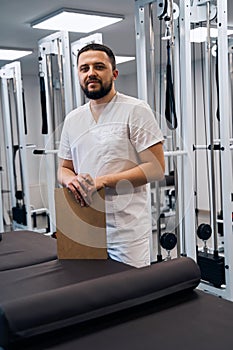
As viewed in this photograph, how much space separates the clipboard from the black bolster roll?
33 cm

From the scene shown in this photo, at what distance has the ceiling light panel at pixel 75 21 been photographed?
358cm

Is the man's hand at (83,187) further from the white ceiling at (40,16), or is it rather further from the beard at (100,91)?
the white ceiling at (40,16)

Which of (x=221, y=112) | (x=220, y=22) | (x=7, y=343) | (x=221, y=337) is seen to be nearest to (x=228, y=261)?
(x=221, y=112)

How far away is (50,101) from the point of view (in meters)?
4.32

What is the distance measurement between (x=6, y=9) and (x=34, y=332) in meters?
3.03

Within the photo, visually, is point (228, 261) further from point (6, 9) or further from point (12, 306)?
point (6, 9)

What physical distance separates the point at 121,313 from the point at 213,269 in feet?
6.12

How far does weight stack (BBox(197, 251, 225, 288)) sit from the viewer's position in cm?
273

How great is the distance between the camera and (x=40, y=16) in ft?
11.9

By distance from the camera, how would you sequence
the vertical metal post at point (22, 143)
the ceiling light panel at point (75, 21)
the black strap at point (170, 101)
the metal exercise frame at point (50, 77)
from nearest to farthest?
the black strap at point (170, 101)
the ceiling light panel at point (75, 21)
the metal exercise frame at point (50, 77)
the vertical metal post at point (22, 143)

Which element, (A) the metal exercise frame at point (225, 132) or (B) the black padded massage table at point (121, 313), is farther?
(A) the metal exercise frame at point (225, 132)

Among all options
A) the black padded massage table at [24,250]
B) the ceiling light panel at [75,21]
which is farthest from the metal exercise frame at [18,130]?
the black padded massage table at [24,250]

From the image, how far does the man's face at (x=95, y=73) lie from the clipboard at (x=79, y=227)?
375 mm

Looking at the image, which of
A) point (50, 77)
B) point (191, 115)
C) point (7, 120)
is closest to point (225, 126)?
point (191, 115)
